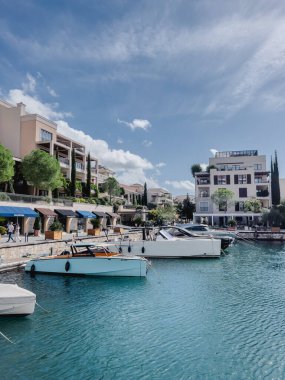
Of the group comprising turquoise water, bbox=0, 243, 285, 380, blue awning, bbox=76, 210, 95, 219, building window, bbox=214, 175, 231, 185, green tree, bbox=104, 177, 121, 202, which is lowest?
turquoise water, bbox=0, 243, 285, 380

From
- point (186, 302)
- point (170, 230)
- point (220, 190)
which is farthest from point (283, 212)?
point (186, 302)

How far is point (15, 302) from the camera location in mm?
11555

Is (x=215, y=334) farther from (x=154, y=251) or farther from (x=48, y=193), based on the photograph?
(x=48, y=193)

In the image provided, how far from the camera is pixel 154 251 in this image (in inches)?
1061

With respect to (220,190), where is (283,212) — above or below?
below

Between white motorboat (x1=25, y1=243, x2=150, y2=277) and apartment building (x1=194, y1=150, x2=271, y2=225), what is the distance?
51.2 metres

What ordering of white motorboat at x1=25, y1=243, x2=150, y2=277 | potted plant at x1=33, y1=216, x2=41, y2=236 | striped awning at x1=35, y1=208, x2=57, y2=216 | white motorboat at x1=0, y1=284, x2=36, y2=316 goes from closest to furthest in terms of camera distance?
white motorboat at x1=0, y1=284, x2=36, y2=316, white motorboat at x1=25, y1=243, x2=150, y2=277, potted plant at x1=33, y1=216, x2=41, y2=236, striped awning at x1=35, y1=208, x2=57, y2=216

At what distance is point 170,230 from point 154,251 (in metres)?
5.59

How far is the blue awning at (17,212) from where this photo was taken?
31.5 meters

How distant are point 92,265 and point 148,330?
28.9 feet

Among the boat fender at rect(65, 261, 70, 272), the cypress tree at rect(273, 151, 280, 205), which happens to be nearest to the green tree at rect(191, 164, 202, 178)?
the cypress tree at rect(273, 151, 280, 205)

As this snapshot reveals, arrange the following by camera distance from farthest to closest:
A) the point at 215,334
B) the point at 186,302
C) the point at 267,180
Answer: the point at 267,180, the point at 186,302, the point at 215,334

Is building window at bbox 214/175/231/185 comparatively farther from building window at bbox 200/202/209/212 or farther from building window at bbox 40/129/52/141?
building window at bbox 40/129/52/141

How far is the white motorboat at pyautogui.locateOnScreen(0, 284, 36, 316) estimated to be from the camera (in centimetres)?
1147
